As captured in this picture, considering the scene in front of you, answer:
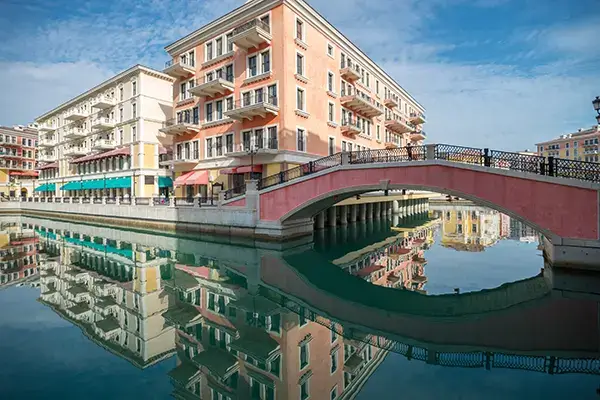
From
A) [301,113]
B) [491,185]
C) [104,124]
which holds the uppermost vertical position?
[104,124]

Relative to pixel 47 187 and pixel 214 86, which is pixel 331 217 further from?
pixel 47 187

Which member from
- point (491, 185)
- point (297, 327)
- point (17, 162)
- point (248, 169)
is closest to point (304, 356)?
point (297, 327)

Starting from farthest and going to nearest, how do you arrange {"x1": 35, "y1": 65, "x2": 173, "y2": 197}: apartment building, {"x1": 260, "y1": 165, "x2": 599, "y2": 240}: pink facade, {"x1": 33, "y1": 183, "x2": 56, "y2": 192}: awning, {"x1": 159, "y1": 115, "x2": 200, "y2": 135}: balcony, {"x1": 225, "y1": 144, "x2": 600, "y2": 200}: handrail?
{"x1": 33, "y1": 183, "x2": 56, "y2": 192}: awning < {"x1": 35, "y1": 65, "x2": 173, "y2": 197}: apartment building < {"x1": 159, "y1": 115, "x2": 200, "y2": 135}: balcony < {"x1": 225, "y1": 144, "x2": 600, "y2": 200}: handrail < {"x1": 260, "y1": 165, "x2": 599, "y2": 240}: pink facade

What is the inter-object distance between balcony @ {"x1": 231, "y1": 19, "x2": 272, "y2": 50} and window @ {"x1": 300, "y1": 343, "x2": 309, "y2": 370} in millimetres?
23279

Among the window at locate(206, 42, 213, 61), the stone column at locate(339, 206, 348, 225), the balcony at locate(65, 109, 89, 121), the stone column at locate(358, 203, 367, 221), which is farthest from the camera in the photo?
the balcony at locate(65, 109, 89, 121)

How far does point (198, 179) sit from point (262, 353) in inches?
971

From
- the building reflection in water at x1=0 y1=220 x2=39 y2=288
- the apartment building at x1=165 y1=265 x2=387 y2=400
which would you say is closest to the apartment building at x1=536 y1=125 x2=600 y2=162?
the apartment building at x1=165 y1=265 x2=387 y2=400

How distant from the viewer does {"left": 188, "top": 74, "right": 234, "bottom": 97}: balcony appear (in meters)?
28.0

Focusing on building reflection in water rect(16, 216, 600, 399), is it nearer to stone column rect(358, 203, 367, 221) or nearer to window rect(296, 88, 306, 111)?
window rect(296, 88, 306, 111)

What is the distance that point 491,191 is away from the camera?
1471 centimetres

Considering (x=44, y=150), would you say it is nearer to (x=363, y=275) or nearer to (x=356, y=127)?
(x=356, y=127)

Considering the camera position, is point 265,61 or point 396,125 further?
point 396,125

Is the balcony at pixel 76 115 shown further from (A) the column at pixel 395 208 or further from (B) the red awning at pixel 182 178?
(A) the column at pixel 395 208

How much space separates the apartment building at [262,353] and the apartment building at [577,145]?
9541 cm
